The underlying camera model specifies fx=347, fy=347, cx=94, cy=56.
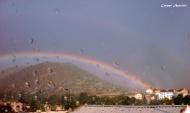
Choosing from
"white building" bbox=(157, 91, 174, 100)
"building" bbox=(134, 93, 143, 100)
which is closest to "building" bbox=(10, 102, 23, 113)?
"building" bbox=(134, 93, 143, 100)

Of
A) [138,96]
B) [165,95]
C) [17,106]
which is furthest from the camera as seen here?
[17,106]

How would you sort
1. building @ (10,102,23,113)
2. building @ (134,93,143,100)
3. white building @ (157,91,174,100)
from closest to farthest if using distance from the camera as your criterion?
1. building @ (134,93,143,100)
2. white building @ (157,91,174,100)
3. building @ (10,102,23,113)

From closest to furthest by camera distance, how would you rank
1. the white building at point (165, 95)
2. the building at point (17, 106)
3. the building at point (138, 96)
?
1. the building at point (138, 96)
2. the white building at point (165, 95)
3. the building at point (17, 106)

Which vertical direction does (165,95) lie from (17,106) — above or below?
below

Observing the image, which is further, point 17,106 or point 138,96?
point 17,106

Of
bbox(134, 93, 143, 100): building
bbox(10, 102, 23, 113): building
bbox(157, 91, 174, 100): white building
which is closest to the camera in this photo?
bbox(134, 93, 143, 100): building

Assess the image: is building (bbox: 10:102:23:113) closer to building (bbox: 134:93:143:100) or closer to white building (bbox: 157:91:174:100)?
building (bbox: 134:93:143:100)

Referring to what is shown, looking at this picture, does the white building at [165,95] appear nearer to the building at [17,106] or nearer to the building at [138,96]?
the building at [138,96]

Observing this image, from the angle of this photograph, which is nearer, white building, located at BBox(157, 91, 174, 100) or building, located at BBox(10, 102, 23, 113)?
white building, located at BBox(157, 91, 174, 100)

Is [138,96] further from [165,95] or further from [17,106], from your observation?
[17,106]

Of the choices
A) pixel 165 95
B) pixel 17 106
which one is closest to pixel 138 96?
pixel 165 95

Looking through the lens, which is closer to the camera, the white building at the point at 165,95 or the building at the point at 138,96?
the building at the point at 138,96

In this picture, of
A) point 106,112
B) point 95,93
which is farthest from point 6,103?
point 106,112

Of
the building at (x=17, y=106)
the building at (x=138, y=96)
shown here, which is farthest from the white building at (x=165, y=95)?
the building at (x=17, y=106)
